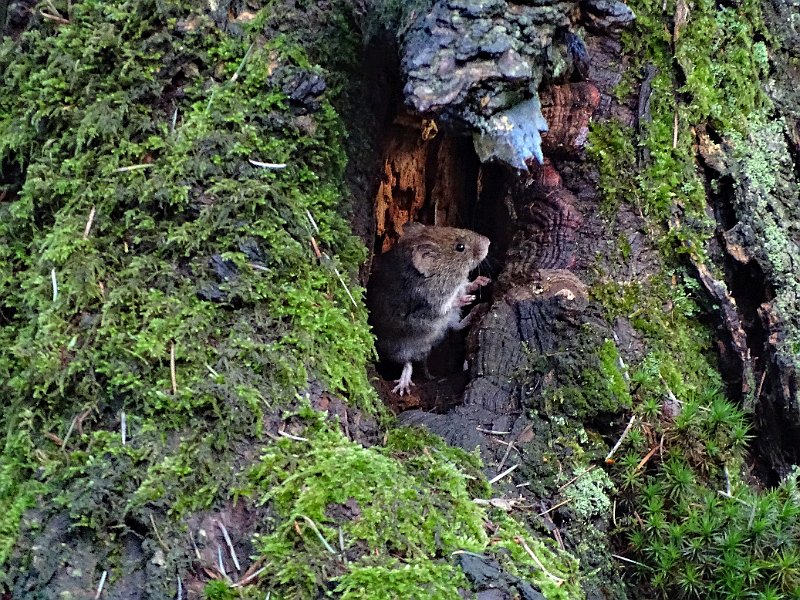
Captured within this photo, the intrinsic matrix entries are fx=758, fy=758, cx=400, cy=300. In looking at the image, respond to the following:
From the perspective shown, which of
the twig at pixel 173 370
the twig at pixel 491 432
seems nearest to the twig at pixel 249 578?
the twig at pixel 173 370

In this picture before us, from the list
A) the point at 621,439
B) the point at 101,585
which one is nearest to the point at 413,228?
the point at 621,439

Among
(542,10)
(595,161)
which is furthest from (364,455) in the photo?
(595,161)

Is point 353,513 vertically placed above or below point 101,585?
above

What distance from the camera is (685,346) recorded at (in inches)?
145

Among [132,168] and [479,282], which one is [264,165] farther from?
[479,282]

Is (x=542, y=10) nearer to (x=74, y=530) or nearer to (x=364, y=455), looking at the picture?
(x=364, y=455)

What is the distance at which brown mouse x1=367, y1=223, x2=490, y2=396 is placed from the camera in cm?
505

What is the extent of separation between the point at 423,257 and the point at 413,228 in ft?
0.75

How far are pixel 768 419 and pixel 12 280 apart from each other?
3379 millimetres

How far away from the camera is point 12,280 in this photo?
2898 millimetres

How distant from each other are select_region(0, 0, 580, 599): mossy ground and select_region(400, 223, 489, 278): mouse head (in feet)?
5.55

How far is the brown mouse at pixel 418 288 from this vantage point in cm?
505

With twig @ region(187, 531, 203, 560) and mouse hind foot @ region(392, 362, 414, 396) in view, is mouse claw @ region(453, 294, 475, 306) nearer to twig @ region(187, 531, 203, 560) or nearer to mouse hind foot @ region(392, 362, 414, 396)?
mouse hind foot @ region(392, 362, 414, 396)

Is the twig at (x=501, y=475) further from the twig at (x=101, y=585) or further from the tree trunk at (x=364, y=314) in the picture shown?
the twig at (x=101, y=585)
